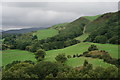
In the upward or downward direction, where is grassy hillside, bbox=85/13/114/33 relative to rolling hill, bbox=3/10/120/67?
upward

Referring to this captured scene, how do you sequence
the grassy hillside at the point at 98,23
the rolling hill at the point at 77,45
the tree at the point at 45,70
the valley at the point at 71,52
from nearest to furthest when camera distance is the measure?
the tree at the point at 45,70, the valley at the point at 71,52, the rolling hill at the point at 77,45, the grassy hillside at the point at 98,23

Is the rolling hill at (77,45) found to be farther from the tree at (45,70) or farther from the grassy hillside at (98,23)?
the tree at (45,70)

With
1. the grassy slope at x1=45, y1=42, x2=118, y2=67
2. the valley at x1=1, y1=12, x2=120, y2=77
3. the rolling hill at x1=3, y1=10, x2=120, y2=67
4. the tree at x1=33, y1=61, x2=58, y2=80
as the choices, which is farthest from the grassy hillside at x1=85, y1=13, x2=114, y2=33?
the tree at x1=33, y1=61, x2=58, y2=80

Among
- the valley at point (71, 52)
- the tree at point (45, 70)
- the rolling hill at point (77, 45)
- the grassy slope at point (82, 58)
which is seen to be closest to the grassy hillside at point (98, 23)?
the rolling hill at point (77, 45)

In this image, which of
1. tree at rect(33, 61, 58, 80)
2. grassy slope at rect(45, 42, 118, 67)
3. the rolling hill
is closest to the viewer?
tree at rect(33, 61, 58, 80)

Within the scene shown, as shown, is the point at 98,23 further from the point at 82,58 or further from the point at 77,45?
the point at 82,58

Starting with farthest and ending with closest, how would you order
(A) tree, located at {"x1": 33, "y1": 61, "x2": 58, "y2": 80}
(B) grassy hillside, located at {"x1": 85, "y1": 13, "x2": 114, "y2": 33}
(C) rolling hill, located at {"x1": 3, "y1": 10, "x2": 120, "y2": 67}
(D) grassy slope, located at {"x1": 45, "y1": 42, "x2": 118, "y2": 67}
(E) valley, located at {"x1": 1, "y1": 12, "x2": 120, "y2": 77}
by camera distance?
1. (B) grassy hillside, located at {"x1": 85, "y1": 13, "x2": 114, "y2": 33}
2. (C) rolling hill, located at {"x1": 3, "y1": 10, "x2": 120, "y2": 67}
3. (D) grassy slope, located at {"x1": 45, "y1": 42, "x2": 118, "y2": 67}
4. (E) valley, located at {"x1": 1, "y1": 12, "x2": 120, "y2": 77}
5. (A) tree, located at {"x1": 33, "y1": 61, "x2": 58, "y2": 80}

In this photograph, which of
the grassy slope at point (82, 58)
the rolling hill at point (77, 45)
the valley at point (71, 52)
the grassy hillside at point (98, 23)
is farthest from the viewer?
the grassy hillside at point (98, 23)

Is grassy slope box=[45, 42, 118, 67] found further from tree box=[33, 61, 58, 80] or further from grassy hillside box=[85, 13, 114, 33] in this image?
grassy hillside box=[85, 13, 114, 33]

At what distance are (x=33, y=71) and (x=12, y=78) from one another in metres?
6.14

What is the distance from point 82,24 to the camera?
152m

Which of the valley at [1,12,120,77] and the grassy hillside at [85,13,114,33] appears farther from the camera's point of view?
the grassy hillside at [85,13,114,33]

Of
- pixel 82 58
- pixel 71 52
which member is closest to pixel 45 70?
pixel 82 58

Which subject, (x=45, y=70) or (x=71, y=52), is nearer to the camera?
(x=45, y=70)
